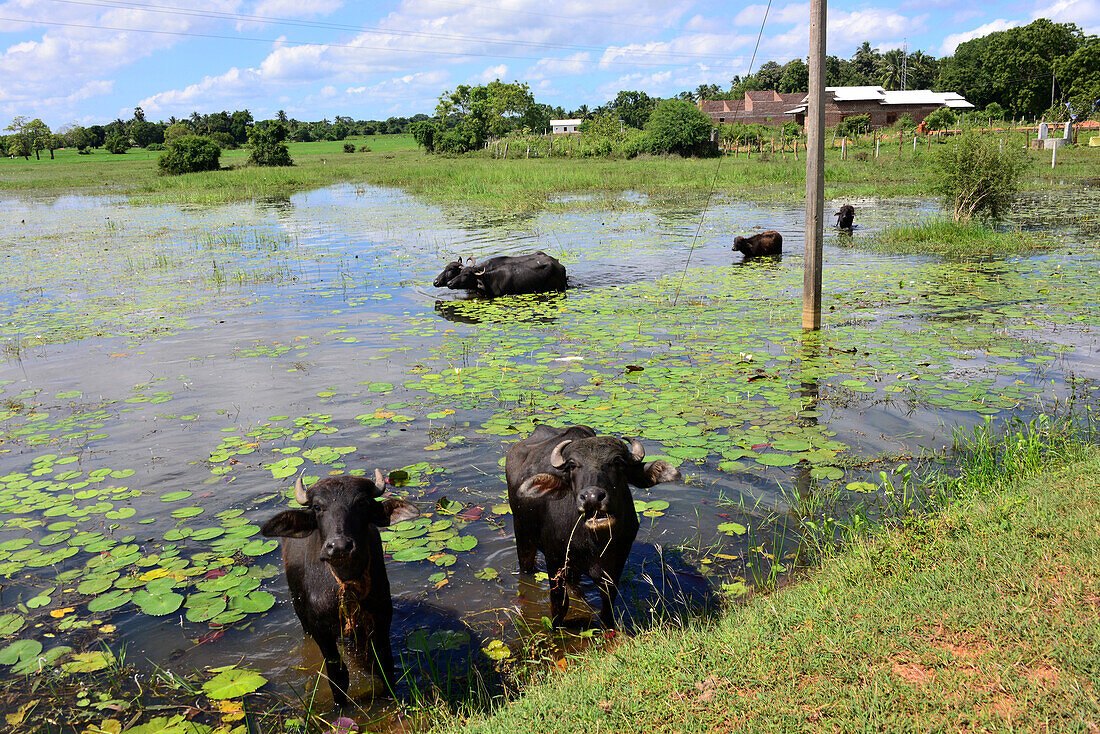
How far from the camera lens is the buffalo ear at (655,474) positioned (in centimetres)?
396

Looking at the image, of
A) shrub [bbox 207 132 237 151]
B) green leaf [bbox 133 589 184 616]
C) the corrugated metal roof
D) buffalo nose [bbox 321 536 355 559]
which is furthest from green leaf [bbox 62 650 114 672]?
shrub [bbox 207 132 237 151]

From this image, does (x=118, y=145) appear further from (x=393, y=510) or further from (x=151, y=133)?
(x=393, y=510)

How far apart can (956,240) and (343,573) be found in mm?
14688

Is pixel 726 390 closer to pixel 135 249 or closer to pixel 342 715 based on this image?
pixel 342 715

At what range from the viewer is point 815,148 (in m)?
8.06

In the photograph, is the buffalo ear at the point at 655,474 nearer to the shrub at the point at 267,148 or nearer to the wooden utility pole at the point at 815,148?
the wooden utility pole at the point at 815,148

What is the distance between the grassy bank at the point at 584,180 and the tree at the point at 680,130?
1196 mm

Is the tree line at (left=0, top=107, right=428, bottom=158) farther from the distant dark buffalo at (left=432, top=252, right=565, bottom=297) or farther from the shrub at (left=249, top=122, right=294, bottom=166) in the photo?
the distant dark buffalo at (left=432, top=252, right=565, bottom=297)

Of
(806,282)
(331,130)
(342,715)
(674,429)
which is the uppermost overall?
(331,130)

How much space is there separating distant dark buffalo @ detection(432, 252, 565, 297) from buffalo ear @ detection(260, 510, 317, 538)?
932cm

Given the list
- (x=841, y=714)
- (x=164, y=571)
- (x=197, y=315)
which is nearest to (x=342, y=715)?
(x=164, y=571)

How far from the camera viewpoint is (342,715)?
11.7 ft

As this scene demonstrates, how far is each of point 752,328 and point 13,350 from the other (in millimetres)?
9370

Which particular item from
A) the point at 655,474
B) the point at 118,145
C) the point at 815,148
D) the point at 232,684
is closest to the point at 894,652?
the point at 655,474
